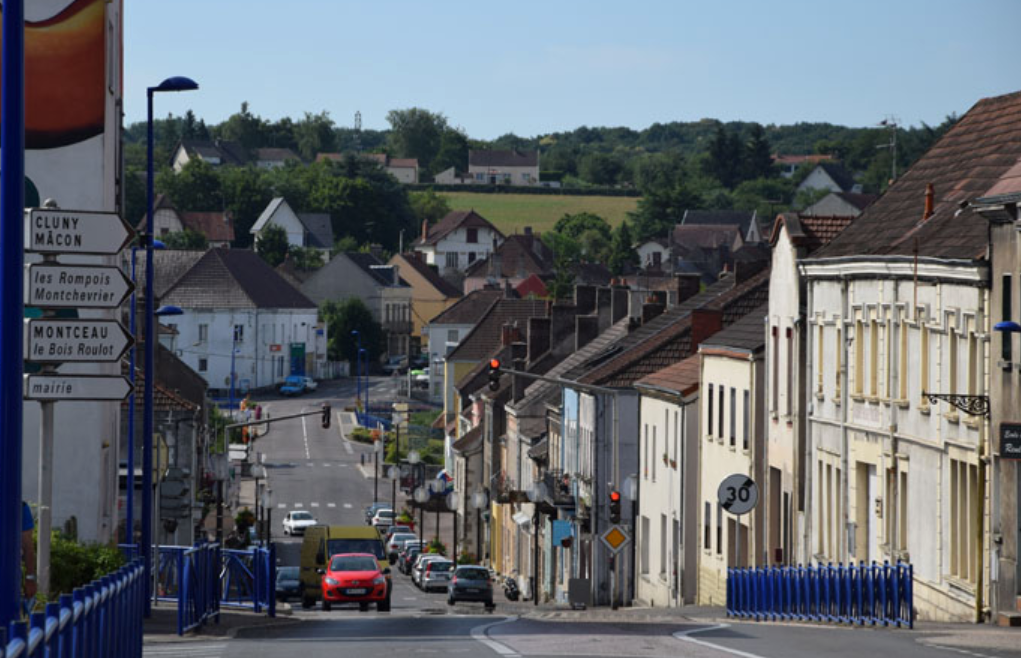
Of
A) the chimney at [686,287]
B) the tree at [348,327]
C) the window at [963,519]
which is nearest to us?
the window at [963,519]

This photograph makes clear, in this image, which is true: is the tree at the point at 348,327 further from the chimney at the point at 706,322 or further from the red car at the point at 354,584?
the red car at the point at 354,584

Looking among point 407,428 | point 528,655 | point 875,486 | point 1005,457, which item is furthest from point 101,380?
point 407,428

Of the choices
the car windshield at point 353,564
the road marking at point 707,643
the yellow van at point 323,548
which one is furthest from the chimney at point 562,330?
the road marking at point 707,643

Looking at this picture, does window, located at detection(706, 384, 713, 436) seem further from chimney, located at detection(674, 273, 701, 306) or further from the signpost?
chimney, located at detection(674, 273, 701, 306)

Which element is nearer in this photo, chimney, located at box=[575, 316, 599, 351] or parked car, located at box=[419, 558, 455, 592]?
parked car, located at box=[419, 558, 455, 592]

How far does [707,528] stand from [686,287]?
61.7 ft

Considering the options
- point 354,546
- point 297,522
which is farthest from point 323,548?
point 297,522

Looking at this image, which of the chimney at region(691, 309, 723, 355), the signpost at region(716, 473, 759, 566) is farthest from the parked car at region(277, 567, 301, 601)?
the signpost at region(716, 473, 759, 566)

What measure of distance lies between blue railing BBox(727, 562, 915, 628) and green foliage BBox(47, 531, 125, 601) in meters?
11.2

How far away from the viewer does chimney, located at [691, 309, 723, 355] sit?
53500 mm

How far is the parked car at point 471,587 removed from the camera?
57.6 metres

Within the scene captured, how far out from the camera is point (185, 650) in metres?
22.2

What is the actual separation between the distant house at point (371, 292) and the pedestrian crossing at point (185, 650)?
148 m

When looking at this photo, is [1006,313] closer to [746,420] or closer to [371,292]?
[746,420]
